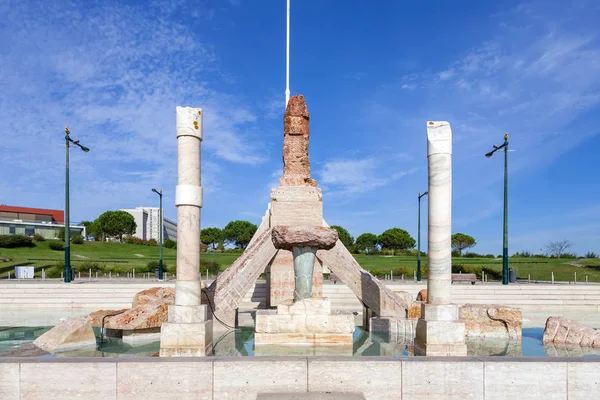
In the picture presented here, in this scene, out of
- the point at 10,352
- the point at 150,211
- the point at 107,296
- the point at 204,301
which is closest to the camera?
the point at 10,352

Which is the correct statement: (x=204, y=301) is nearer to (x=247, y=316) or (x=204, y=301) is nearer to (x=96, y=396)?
(x=247, y=316)

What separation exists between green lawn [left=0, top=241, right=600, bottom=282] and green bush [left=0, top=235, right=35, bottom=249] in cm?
108

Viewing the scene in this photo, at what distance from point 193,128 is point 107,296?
1253 centimetres

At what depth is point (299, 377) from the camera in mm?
5750

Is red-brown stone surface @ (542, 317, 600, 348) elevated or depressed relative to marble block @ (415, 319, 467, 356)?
depressed

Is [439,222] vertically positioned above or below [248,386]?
above

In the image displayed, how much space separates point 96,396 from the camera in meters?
Answer: 5.63

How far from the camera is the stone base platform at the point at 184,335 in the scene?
744 cm

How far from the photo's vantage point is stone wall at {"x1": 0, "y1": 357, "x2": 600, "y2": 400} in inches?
220

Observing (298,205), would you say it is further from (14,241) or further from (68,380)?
(14,241)

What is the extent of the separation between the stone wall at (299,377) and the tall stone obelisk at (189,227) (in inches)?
74.7

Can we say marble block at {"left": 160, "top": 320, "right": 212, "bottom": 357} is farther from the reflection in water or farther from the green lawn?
the green lawn

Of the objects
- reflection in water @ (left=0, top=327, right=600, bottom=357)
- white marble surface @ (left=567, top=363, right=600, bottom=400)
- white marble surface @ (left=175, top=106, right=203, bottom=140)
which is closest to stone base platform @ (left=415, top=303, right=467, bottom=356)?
reflection in water @ (left=0, top=327, right=600, bottom=357)

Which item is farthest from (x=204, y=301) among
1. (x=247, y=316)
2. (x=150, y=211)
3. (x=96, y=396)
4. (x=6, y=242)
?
(x=150, y=211)
